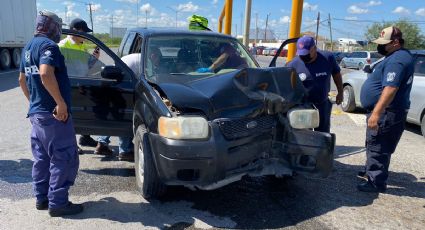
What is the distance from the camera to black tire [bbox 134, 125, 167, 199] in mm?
3891

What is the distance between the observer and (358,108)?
33.6 ft

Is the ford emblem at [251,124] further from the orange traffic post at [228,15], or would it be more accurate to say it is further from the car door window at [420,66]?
the orange traffic post at [228,15]

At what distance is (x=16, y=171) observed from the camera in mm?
5102

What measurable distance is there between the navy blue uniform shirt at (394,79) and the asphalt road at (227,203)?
3.43ft

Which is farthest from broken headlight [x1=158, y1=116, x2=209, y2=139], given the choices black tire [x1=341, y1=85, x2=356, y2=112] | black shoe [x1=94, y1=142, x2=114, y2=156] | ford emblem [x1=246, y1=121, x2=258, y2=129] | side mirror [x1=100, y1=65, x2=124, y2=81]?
black tire [x1=341, y1=85, x2=356, y2=112]

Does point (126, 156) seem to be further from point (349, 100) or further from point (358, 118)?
point (349, 100)

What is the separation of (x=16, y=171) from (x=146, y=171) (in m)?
2.12

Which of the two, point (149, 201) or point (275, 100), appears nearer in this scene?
point (275, 100)

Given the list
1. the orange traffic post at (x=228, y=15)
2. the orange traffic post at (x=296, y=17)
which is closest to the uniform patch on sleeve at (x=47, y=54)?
the orange traffic post at (x=296, y=17)

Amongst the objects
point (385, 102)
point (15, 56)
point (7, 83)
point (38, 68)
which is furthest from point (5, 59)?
point (385, 102)

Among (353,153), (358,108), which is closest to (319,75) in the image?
(353,153)

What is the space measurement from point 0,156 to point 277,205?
3800 millimetres

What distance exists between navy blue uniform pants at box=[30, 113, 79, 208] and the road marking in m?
6.48

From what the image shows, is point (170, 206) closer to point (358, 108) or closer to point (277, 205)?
point (277, 205)
